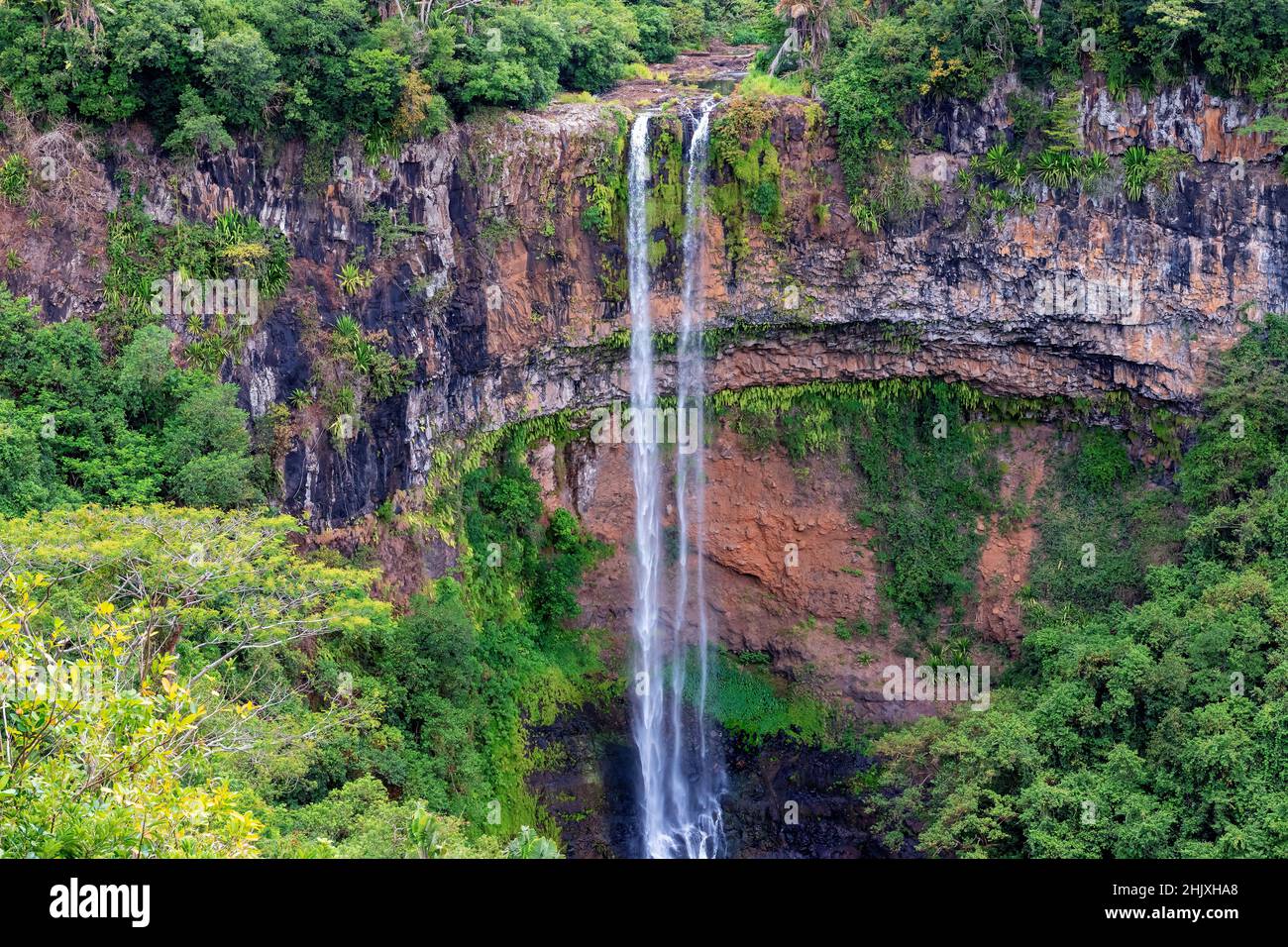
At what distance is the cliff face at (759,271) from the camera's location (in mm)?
23188

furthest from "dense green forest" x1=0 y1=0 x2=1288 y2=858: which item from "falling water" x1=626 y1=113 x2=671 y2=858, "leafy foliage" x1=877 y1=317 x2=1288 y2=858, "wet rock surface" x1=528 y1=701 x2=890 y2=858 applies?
"falling water" x1=626 y1=113 x2=671 y2=858

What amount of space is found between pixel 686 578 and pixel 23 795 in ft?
64.5

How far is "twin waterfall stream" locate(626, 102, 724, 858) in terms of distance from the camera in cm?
2559

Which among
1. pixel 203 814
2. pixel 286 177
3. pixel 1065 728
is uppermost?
pixel 286 177

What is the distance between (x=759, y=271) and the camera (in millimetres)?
25922

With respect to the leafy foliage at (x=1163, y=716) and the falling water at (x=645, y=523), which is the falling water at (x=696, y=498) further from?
the leafy foliage at (x=1163, y=716)

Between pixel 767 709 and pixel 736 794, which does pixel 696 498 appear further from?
pixel 736 794

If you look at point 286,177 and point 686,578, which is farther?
point 686,578

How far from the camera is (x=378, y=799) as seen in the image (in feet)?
60.6

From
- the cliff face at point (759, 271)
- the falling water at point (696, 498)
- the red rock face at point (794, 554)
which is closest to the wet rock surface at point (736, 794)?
the falling water at point (696, 498)

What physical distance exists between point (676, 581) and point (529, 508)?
11.3 ft

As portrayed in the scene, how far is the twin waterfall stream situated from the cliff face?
0.37 metres
